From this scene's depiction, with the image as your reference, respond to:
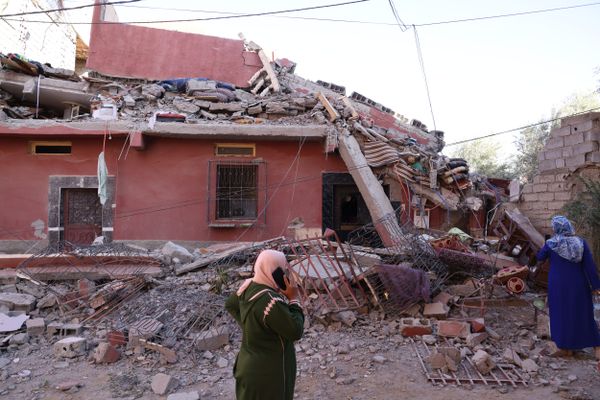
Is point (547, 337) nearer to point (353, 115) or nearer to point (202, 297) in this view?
point (202, 297)

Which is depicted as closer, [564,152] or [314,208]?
[564,152]

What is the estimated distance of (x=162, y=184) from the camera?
916 cm

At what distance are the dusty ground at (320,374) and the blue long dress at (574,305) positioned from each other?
0.22 meters

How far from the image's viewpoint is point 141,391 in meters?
3.76

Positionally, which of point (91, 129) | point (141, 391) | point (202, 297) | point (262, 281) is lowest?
point (141, 391)

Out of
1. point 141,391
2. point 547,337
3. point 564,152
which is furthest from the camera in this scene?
point 564,152

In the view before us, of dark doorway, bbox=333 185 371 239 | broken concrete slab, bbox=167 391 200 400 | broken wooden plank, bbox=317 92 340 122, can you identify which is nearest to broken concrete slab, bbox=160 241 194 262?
dark doorway, bbox=333 185 371 239

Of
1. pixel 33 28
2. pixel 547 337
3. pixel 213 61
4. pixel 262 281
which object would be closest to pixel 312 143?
pixel 213 61

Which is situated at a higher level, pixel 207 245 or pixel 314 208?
pixel 314 208

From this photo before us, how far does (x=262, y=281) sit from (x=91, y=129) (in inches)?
311

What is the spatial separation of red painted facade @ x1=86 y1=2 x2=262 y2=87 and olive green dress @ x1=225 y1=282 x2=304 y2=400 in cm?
975

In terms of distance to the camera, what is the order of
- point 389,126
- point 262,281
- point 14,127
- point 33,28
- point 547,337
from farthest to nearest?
point 33,28, point 389,126, point 14,127, point 547,337, point 262,281

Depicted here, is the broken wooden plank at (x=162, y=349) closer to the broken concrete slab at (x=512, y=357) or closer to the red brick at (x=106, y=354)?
the red brick at (x=106, y=354)

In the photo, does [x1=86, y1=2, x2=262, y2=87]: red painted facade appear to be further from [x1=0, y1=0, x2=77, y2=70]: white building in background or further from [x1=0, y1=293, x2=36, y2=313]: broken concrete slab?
[x1=0, y1=293, x2=36, y2=313]: broken concrete slab
